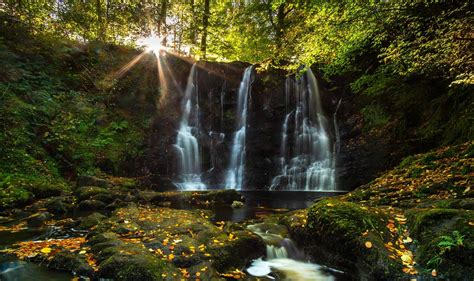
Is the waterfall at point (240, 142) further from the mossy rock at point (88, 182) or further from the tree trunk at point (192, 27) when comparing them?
the mossy rock at point (88, 182)

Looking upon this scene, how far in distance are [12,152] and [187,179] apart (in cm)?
780

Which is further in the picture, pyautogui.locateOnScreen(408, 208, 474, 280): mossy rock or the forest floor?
the forest floor

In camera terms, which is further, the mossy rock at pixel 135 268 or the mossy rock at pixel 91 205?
the mossy rock at pixel 91 205

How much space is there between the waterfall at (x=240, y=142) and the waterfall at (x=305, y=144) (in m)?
2.03

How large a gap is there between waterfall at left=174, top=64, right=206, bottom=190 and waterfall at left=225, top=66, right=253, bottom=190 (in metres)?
1.72

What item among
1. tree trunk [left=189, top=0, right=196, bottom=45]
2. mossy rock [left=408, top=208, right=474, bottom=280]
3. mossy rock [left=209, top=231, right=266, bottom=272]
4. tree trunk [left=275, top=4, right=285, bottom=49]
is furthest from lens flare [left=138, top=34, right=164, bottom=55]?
mossy rock [left=408, top=208, right=474, bottom=280]

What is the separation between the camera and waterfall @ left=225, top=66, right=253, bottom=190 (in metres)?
16.3

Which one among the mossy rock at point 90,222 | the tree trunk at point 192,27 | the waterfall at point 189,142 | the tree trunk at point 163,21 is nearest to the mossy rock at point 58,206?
the mossy rock at point 90,222

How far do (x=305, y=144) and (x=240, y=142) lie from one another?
370 centimetres

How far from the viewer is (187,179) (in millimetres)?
15766

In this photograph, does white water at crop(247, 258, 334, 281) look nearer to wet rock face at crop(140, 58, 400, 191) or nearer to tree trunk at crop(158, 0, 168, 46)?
wet rock face at crop(140, 58, 400, 191)

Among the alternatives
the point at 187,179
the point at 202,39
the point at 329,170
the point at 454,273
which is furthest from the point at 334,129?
the point at 454,273

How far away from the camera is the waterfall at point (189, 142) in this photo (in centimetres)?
1572

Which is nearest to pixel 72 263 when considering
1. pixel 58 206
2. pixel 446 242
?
pixel 58 206
